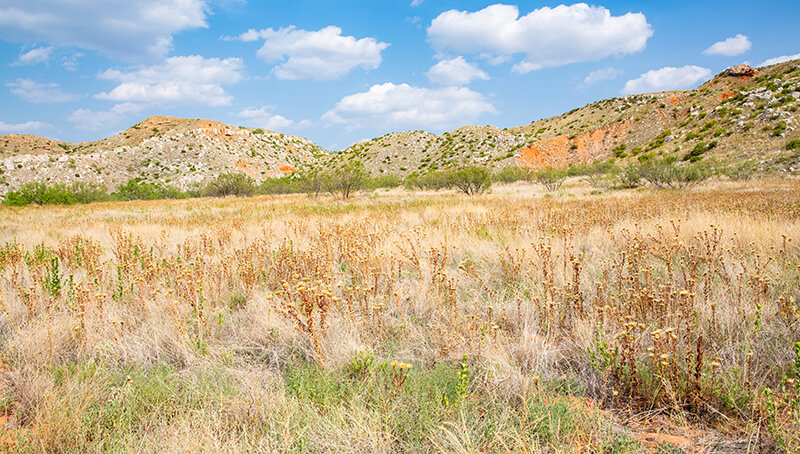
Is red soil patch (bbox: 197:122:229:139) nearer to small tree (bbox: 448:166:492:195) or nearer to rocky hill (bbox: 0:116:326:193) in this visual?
rocky hill (bbox: 0:116:326:193)

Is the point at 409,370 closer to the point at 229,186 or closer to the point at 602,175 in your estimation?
the point at 602,175

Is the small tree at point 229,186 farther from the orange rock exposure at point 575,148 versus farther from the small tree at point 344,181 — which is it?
the orange rock exposure at point 575,148

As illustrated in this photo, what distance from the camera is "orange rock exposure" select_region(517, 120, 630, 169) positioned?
44.6 meters

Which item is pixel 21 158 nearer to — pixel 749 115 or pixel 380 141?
pixel 380 141

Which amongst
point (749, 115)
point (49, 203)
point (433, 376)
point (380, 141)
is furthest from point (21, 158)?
point (749, 115)

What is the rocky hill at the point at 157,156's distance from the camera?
36.6 meters

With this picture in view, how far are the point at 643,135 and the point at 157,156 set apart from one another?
61.0 meters

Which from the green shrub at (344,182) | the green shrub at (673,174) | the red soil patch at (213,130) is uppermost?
the red soil patch at (213,130)

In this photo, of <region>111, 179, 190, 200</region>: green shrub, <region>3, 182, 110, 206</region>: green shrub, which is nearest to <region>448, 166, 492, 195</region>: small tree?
<region>3, 182, 110, 206</region>: green shrub

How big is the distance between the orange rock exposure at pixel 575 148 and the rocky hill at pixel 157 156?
35.5 m

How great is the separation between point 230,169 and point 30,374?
153 feet

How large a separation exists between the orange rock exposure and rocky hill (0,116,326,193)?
3547 cm

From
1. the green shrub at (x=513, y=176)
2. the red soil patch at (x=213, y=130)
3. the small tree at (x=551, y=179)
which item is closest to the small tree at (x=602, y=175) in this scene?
the small tree at (x=551, y=179)

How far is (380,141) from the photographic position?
59.8 meters
